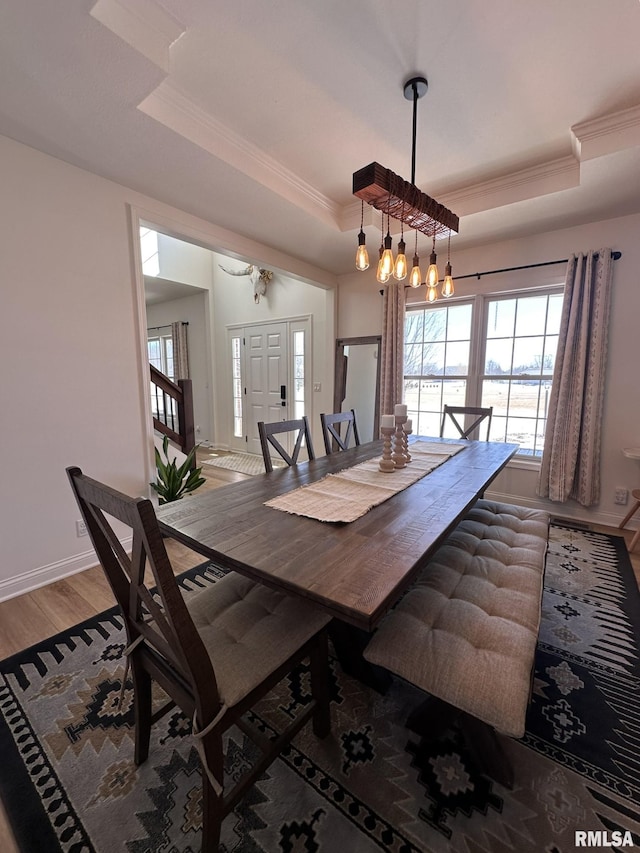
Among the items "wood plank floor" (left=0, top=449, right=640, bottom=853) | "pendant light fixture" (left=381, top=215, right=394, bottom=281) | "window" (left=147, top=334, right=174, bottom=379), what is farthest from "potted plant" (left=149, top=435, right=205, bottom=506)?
"window" (left=147, top=334, right=174, bottom=379)

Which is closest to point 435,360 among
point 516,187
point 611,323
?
point 611,323

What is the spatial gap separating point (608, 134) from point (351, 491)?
8.25 ft

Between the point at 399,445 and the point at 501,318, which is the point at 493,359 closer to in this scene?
the point at 501,318

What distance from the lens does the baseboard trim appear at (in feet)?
6.59

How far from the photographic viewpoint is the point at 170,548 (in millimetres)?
2602

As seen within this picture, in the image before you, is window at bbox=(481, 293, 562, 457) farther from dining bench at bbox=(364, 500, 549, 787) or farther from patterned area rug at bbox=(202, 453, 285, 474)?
patterned area rug at bbox=(202, 453, 285, 474)

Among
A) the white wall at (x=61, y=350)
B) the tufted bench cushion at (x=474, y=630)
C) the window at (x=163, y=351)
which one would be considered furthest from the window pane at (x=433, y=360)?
the window at (x=163, y=351)

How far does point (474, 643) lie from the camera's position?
1.04 metres

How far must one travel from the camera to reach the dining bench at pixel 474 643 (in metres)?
0.90

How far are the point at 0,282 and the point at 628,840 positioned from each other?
3365mm

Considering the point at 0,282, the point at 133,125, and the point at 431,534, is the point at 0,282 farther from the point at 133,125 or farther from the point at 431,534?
the point at 431,534

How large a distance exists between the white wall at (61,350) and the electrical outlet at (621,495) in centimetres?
386

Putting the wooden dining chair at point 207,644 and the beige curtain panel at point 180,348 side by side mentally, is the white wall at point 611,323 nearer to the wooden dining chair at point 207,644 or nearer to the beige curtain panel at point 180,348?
the wooden dining chair at point 207,644

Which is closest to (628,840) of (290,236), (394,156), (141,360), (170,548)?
(170,548)
